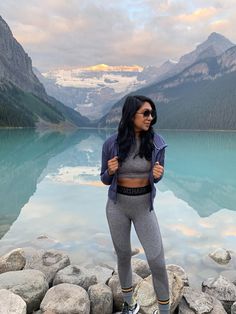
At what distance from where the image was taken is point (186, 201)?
2402cm

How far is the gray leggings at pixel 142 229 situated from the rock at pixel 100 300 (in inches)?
65.7

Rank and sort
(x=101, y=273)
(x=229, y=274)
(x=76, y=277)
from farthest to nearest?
(x=229, y=274), (x=101, y=273), (x=76, y=277)

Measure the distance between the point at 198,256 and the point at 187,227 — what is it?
13.4 feet

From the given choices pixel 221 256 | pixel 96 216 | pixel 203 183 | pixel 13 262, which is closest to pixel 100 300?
pixel 13 262

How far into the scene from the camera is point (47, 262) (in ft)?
33.5

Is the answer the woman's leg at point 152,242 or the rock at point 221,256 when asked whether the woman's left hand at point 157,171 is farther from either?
the rock at point 221,256

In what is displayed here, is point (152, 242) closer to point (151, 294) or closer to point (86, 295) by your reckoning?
point (151, 294)

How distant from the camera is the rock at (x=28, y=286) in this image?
759 centimetres

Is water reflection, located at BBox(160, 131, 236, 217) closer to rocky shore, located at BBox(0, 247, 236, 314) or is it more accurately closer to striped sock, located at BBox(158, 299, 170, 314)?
rocky shore, located at BBox(0, 247, 236, 314)

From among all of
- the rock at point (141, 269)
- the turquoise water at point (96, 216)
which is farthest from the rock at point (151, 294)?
the turquoise water at point (96, 216)

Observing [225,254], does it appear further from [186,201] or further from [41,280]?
[186,201]

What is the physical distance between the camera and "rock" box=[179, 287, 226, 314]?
7664 mm

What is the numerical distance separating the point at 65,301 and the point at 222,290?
4154mm

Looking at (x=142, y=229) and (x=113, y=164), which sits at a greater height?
(x=113, y=164)
